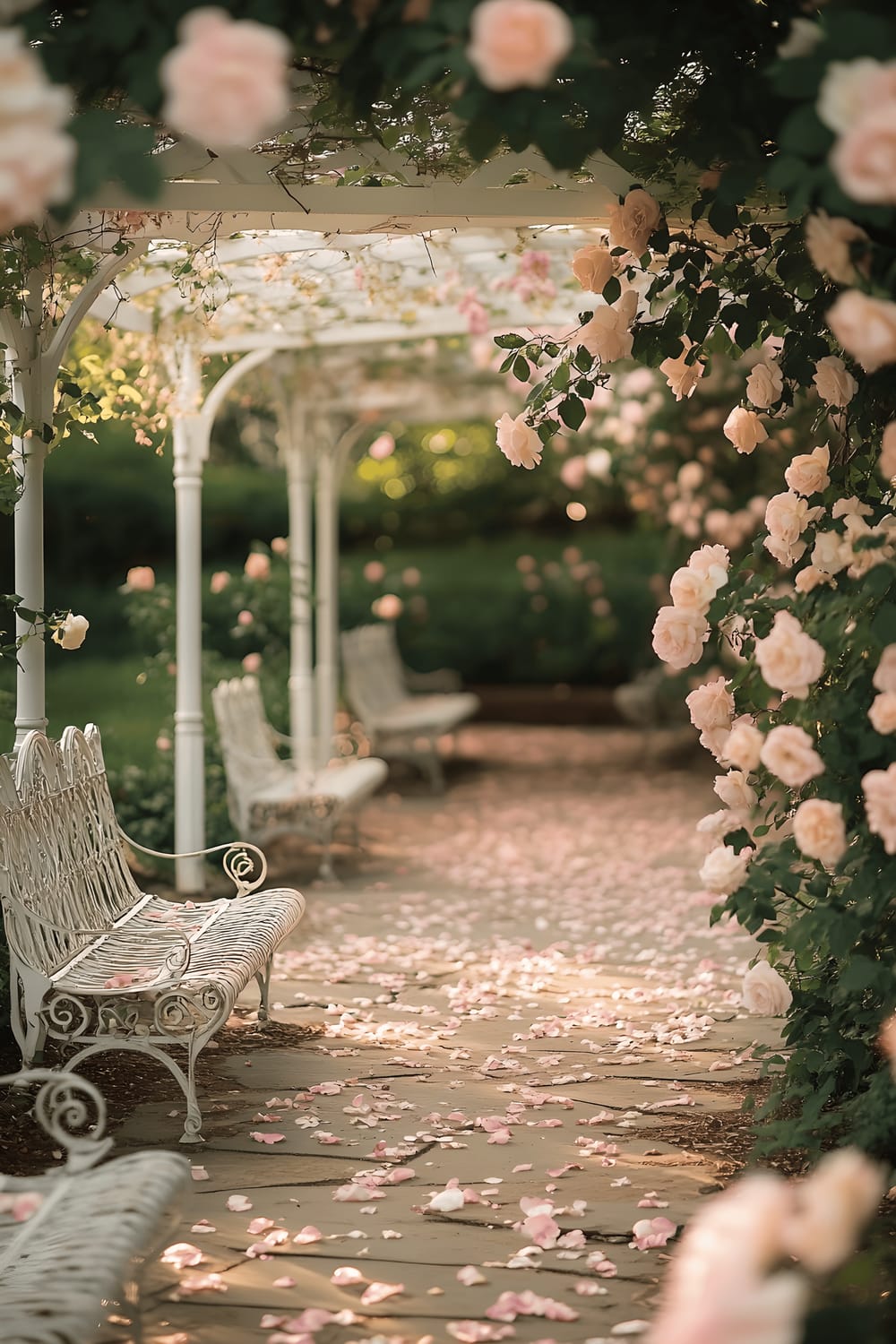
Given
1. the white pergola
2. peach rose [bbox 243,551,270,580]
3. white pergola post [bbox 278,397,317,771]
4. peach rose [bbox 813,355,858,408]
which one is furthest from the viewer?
white pergola post [bbox 278,397,317,771]

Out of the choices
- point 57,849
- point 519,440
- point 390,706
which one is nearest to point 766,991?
point 519,440

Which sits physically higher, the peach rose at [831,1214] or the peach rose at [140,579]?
the peach rose at [140,579]

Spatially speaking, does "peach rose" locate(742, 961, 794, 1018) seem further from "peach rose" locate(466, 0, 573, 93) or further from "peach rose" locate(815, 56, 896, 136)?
"peach rose" locate(466, 0, 573, 93)

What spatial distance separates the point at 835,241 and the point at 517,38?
2.50 ft

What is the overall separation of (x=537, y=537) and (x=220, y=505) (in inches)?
159

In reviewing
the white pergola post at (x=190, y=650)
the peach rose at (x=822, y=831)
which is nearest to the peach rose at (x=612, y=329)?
the peach rose at (x=822, y=831)

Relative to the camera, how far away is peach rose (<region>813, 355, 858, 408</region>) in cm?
351

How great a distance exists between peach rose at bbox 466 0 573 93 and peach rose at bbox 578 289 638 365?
1.46 metres

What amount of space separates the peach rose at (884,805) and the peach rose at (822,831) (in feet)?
0.52

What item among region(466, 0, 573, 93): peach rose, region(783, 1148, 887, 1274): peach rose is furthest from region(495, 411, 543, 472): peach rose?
region(783, 1148, 887, 1274): peach rose

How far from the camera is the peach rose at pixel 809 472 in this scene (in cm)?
353

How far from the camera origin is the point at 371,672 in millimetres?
11008

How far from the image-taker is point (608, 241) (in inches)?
152

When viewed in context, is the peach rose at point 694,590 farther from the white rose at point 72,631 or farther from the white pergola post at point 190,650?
the white pergola post at point 190,650
